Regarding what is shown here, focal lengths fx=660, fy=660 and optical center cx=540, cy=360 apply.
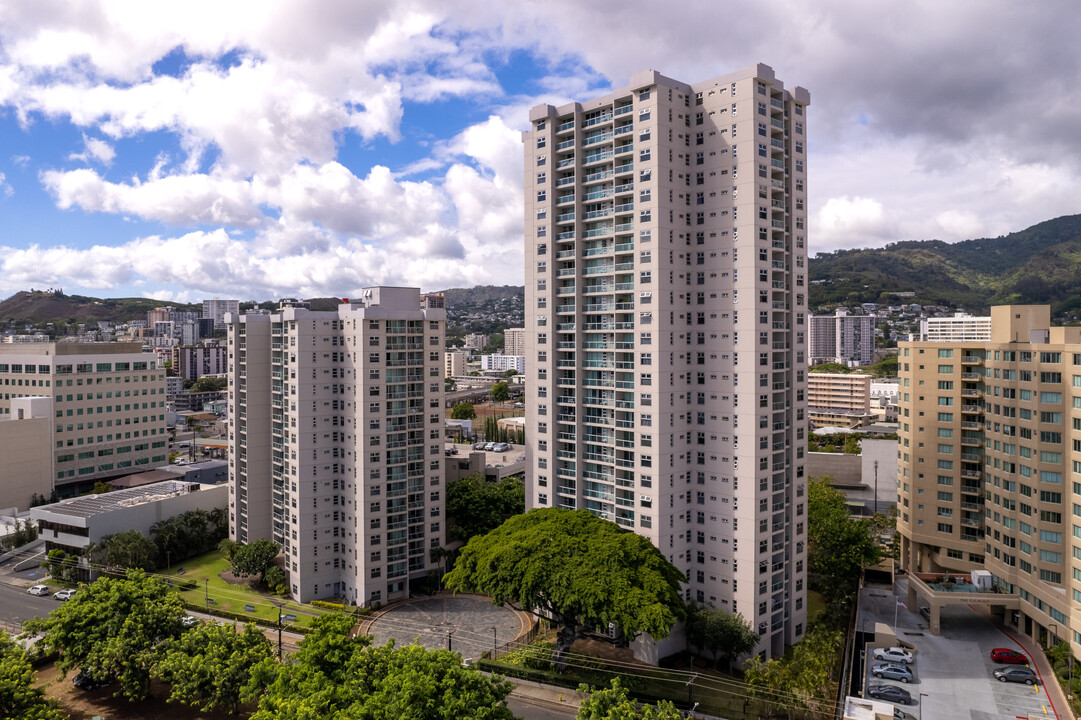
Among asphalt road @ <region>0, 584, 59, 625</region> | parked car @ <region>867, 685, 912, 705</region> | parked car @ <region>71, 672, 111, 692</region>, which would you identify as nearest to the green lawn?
asphalt road @ <region>0, 584, 59, 625</region>

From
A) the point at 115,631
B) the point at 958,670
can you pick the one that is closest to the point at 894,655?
the point at 958,670

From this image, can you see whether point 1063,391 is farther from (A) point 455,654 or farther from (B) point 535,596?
(A) point 455,654

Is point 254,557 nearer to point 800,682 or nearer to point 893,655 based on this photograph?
point 800,682

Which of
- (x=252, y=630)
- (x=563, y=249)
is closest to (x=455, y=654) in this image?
(x=252, y=630)

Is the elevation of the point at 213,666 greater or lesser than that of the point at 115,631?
lesser

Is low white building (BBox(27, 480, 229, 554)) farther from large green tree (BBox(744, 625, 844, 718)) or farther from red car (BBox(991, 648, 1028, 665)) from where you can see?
red car (BBox(991, 648, 1028, 665))

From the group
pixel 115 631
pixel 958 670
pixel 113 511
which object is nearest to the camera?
pixel 115 631

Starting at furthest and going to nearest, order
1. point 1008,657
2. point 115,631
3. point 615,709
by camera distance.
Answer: point 1008,657, point 115,631, point 615,709

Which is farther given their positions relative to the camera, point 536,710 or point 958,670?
point 958,670
